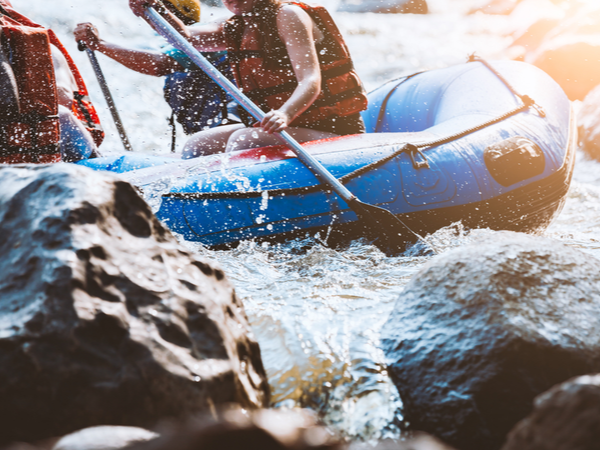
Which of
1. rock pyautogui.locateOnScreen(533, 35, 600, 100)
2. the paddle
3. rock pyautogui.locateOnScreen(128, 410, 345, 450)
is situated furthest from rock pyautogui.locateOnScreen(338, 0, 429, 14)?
rock pyautogui.locateOnScreen(128, 410, 345, 450)

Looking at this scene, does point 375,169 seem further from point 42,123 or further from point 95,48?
Answer: point 95,48

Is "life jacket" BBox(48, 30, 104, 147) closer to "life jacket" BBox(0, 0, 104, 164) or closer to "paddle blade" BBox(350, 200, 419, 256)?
"life jacket" BBox(0, 0, 104, 164)

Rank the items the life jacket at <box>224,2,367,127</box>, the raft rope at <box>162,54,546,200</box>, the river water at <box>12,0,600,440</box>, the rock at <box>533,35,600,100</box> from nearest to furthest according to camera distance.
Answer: the river water at <box>12,0,600,440</box> < the raft rope at <box>162,54,546,200</box> < the life jacket at <box>224,2,367,127</box> < the rock at <box>533,35,600,100</box>

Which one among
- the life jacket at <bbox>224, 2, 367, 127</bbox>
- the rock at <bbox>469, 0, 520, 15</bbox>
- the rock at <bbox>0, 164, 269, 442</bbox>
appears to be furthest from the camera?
the rock at <bbox>469, 0, 520, 15</bbox>

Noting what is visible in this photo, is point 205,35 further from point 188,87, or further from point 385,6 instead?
point 385,6

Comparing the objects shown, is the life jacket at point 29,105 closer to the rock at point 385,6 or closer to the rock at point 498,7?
the rock at point 385,6

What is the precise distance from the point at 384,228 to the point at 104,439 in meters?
1.72

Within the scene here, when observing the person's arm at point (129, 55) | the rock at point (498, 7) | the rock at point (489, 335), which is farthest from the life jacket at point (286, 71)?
the rock at point (498, 7)

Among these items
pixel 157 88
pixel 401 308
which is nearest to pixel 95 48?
pixel 401 308

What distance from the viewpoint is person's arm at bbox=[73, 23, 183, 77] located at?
3.06m

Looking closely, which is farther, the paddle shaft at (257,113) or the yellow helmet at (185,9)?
the yellow helmet at (185,9)

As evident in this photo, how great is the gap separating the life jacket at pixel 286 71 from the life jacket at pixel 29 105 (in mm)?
1176

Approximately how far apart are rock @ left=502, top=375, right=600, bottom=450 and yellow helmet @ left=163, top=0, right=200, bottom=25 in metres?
4.35

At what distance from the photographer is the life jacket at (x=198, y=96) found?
372 centimetres
